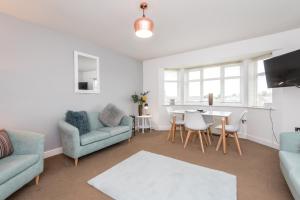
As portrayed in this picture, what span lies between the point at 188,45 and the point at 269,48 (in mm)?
1768

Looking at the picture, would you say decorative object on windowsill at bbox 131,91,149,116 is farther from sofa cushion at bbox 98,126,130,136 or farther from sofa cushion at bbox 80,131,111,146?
sofa cushion at bbox 80,131,111,146

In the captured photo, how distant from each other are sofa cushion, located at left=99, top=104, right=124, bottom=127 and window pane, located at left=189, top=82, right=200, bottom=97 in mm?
2709

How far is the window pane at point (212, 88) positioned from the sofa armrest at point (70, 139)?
3.95m

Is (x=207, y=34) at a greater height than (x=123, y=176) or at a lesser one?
greater

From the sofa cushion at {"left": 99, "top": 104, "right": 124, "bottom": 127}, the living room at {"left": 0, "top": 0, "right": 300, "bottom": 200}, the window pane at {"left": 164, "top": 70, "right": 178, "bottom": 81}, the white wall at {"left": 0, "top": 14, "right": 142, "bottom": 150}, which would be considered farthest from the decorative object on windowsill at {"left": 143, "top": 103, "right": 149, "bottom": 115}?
the white wall at {"left": 0, "top": 14, "right": 142, "bottom": 150}

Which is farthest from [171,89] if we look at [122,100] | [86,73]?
[86,73]

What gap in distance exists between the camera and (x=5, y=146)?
1.78 metres

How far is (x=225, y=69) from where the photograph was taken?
14.1 ft

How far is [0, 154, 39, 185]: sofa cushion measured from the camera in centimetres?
146

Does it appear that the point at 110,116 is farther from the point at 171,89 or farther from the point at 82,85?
the point at 171,89

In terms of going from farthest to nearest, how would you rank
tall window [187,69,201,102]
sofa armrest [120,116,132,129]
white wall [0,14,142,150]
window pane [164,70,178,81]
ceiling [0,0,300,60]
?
window pane [164,70,178,81]
tall window [187,69,201,102]
sofa armrest [120,116,132,129]
white wall [0,14,142,150]
ceiling [0,0,300,60]

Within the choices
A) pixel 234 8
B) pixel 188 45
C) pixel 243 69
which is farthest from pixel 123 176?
pixel 243 69

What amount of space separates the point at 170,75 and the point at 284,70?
309cm

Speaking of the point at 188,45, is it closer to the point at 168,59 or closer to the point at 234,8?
the point at 168,59
